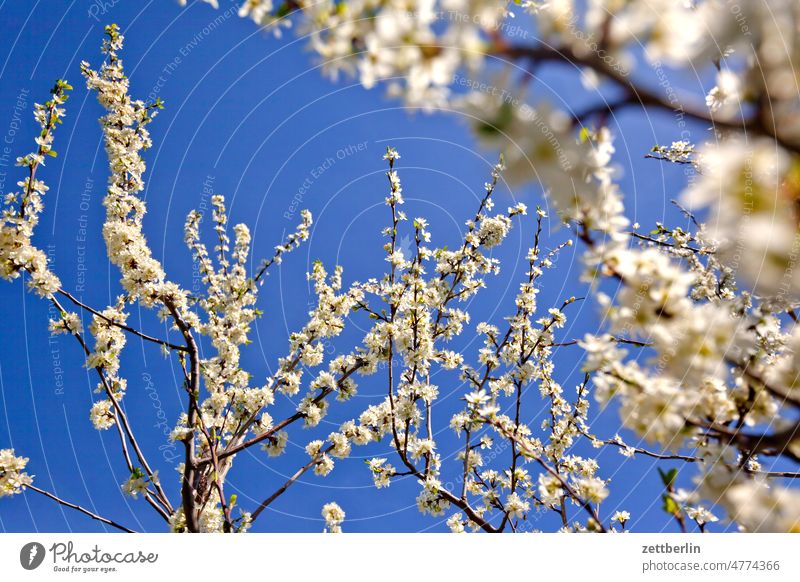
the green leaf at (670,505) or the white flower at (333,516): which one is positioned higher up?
the white flower at (333,516)

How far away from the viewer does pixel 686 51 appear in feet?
4.42

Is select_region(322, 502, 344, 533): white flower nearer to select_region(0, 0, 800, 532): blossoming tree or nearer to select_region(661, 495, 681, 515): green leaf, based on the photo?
select_region(0, 0, 800, 532): blossoming tree

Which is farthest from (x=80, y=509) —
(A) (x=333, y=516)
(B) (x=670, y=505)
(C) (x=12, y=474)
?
(B) (x=670, y=505)

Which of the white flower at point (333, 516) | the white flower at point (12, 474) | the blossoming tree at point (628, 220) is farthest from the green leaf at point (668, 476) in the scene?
the white flower at point (12, 474)

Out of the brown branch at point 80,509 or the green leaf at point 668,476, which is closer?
the green leaf at point 668,476

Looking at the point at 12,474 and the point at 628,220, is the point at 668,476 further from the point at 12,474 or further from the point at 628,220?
the point at 12,474

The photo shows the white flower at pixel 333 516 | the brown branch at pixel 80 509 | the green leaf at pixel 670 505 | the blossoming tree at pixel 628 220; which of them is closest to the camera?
the blossoming tree at pixel 628 220

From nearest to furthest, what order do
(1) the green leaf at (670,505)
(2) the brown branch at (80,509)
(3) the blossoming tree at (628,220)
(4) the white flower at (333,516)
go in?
(3) the blossoming tree at (628,220) < (1) the green leaf at (670,505) < (2) the brown branch at (80,509) < (4) the white flower at (333,516)

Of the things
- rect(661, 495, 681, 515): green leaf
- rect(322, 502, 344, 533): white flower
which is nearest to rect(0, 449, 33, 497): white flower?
rect(322, 502, 344, 533): white flower

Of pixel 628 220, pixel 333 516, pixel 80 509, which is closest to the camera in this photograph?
pixel 628 220

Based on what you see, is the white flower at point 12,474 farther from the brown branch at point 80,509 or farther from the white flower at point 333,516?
the white flower at point 333,516

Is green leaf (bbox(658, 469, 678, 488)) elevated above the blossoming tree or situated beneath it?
situated beneath
